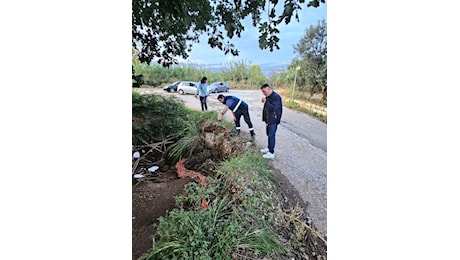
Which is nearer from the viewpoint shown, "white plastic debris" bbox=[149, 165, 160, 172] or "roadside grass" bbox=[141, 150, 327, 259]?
"roadside grass" bbox=[141, 150, 327, 259]

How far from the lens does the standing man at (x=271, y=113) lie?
1.98m

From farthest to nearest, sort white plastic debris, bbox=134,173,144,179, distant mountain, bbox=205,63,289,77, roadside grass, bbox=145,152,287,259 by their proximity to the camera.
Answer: distant mountain, bbox=205,63,289,77 < white plastic debris, bbox=134,173,144,179 < roadside grass, bbox=145,152,287,259

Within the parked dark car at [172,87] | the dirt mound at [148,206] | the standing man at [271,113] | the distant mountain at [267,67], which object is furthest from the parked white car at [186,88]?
the dirt mound at [148,206]

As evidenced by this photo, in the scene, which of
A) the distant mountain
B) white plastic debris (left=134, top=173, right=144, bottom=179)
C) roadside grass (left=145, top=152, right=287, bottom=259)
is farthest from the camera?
the distant mountain

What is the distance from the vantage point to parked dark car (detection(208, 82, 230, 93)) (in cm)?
197

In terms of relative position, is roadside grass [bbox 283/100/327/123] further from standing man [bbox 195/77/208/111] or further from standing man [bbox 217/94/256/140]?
standing man [bbox 195/77/208/111]

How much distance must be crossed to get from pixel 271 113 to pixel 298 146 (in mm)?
273

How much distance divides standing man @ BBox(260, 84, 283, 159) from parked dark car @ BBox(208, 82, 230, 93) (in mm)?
230

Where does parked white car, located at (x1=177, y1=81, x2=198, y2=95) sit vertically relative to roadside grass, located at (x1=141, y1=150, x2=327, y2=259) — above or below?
above

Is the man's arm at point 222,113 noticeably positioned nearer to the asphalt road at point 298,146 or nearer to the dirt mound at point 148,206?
the asphalt road at point 298,146

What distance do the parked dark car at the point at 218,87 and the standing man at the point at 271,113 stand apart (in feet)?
0.75

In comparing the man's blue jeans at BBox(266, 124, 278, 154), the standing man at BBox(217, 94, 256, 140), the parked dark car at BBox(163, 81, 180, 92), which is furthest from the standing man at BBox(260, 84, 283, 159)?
the parked dark car at BBox(163, 81, 180, 92)
